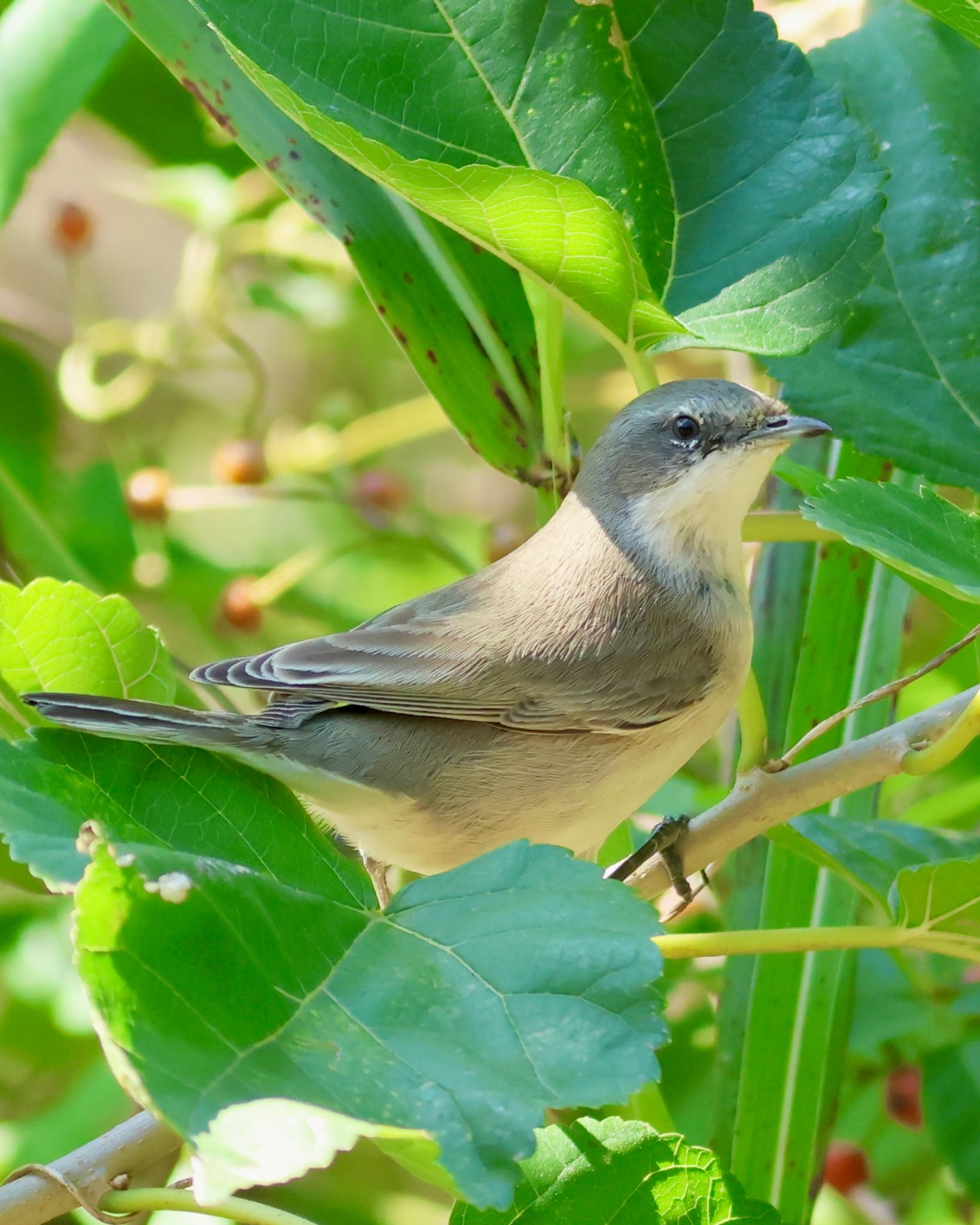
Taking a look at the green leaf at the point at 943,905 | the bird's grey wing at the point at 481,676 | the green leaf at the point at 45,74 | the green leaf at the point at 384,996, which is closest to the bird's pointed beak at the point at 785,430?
the bird's grey wing at the point at 481,676

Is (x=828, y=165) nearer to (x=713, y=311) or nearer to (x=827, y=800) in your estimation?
(x=713, y=311)

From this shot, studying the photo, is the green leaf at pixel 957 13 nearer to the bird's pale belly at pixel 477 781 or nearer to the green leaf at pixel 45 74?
the bird's pale belly at pixel 477 781

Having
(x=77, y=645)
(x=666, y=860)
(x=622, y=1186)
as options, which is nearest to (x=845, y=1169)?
(x=666, y=860)

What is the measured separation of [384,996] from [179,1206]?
0.24m

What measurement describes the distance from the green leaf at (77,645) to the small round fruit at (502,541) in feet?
3.72

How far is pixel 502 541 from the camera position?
2.71 metres

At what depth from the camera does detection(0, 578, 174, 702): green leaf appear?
4.96ft

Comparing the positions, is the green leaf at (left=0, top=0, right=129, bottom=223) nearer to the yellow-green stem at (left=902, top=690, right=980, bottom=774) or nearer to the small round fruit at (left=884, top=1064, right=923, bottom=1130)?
the yellow-green stem at (left=902, top=690, right=980, bottom=774)

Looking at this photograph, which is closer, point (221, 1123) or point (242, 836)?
point (221, 1123)

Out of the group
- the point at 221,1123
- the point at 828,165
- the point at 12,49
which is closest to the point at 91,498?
the point at 12,49

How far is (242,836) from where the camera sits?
1.36 m

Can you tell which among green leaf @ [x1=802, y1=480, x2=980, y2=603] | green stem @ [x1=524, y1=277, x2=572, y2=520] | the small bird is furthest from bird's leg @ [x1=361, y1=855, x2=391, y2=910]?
green leaf @ [x1=802, y1=480, x2=980, y2=603]

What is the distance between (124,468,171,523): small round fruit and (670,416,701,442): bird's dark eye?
1.09m

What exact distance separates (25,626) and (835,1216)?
2.17m
